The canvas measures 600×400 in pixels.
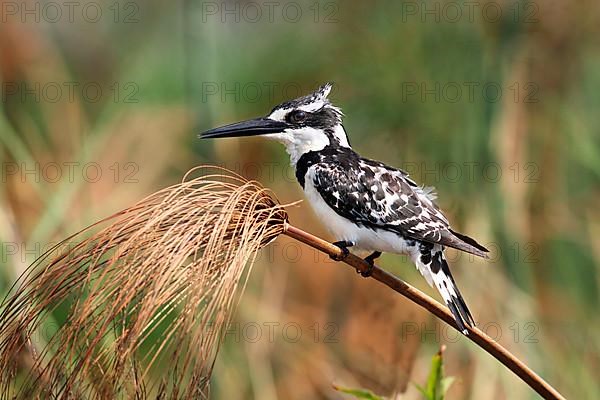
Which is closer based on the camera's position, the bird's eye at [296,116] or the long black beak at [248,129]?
the long black beak at [248,129]

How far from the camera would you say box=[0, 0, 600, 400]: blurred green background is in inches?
139

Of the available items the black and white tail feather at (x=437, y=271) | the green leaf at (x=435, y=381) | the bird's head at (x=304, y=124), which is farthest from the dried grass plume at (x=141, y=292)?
the bird's head at (x=304, y=124)

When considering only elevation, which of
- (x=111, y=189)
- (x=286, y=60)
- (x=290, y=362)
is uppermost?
(x=286, y=60)

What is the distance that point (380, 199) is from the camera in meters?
2.64

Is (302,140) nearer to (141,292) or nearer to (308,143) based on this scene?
(308,143)

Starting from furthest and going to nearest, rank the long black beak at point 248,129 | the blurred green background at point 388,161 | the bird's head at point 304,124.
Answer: the blurred green background at point 388,161 < the bird's head at point 304,124 < the long black beak at point 248,129

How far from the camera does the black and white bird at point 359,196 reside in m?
2.54

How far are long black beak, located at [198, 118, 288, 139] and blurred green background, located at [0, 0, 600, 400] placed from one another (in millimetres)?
637

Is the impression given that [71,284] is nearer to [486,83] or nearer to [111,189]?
[486,83]

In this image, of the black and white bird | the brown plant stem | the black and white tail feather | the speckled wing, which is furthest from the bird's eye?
the brown plant stem

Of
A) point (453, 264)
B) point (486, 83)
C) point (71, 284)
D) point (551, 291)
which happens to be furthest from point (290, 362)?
point (71, 284)

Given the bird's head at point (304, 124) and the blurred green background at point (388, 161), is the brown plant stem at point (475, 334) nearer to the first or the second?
the bird's head at point (304, 124)

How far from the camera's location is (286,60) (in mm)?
4895

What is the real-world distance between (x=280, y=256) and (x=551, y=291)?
116 centimetres
